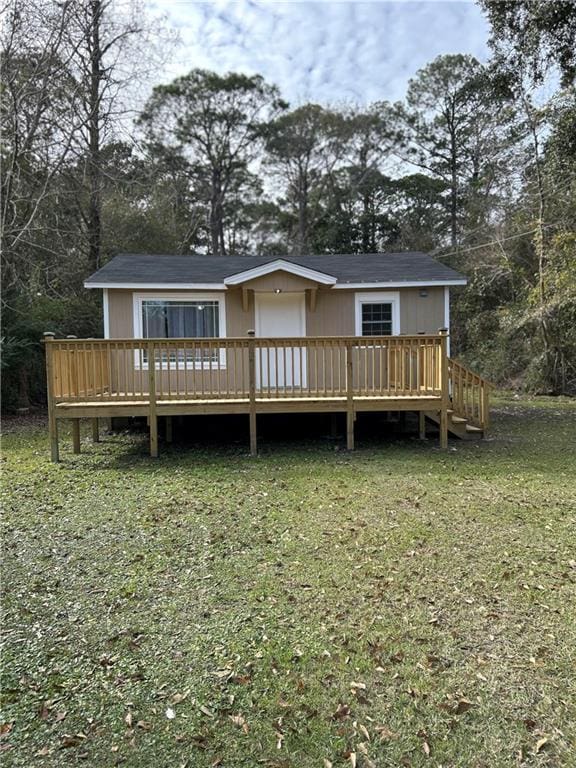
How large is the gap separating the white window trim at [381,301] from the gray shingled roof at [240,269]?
1.01ft

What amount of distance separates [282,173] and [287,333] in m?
19.5

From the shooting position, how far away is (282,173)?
2644 centimetres

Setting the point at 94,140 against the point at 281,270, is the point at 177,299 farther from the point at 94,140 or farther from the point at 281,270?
the point at 94,140

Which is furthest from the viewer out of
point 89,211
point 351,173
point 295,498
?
point 351,173

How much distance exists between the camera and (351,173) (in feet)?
85.0

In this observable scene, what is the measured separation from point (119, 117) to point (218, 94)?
12.3 meters

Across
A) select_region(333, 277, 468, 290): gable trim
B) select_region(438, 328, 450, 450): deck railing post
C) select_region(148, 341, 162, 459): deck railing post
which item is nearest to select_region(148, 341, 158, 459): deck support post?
select_region(148, 341, 162, 459): deck railing post

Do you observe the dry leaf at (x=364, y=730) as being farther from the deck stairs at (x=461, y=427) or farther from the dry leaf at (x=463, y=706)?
the deck stairs at (x=461, y=427)

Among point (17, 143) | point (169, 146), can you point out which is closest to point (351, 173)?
point (169, 146)

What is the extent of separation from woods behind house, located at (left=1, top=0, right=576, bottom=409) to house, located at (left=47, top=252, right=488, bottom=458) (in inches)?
157

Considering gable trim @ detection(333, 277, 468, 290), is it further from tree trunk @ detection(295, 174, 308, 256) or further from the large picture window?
tree trunk @ detection(295, 174, 308, 256)

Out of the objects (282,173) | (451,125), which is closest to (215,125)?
(282,173)

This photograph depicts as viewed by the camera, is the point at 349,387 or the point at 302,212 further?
the point at 302,212

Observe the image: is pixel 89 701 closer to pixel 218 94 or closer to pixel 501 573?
pixel 501 573
